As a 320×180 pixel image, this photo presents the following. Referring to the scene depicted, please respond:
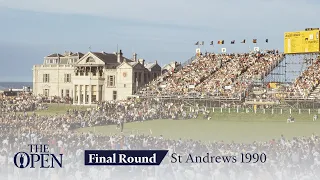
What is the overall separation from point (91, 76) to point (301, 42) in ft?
62.2

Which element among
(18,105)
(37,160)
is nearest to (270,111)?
(18,105)

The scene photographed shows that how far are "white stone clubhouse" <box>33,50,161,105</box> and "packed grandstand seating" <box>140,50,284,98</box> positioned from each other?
A: 253cm

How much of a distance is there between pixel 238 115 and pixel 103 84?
18.3 m

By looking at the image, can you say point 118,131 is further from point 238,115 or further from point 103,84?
point 103,84

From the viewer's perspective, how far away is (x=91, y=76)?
5697cm

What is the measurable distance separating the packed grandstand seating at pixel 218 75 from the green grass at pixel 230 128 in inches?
244

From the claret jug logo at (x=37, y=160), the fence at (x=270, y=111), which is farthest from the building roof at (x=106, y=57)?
the claret jug logo at (x=37, y=160)

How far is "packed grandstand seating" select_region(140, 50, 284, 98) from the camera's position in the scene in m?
49.4

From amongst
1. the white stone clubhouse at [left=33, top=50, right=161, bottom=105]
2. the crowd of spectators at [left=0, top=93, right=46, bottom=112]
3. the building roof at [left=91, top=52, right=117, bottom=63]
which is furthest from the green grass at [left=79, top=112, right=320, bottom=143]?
the building roof at [left=91, top=52, right=117, bottom=63]

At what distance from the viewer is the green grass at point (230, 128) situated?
34.9 m

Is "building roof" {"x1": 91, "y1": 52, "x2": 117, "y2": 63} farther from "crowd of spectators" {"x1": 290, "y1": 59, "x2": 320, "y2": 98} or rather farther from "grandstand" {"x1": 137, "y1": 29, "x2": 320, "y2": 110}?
"crowd of spectators" {"x1": 290, "y1": 59, "x2": 320, "y2": 98}

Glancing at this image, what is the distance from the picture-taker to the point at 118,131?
3675 cm

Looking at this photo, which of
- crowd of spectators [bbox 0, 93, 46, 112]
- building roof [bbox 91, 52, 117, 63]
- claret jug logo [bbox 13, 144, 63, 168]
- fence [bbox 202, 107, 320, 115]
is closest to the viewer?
claret jug logo [bbox 13, 144, 63, 168]

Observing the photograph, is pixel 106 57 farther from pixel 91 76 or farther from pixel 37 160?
pixel 37 160
